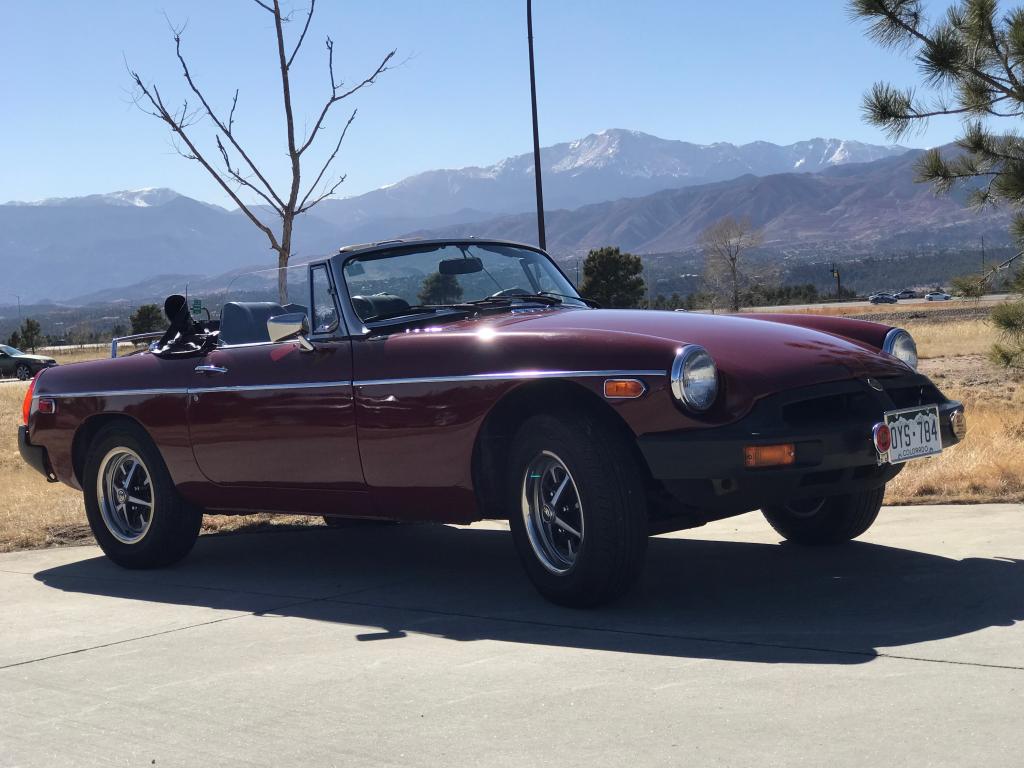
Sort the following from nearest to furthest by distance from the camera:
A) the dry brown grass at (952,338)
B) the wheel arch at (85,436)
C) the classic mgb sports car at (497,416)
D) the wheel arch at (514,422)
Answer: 1. the classic mgb sports car at (497,416)
2. the wheel arch at (514,422)
3. the wheel arch at (85,436)
4. the dry brown grass at (952,338)

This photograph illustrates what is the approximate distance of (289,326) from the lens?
588 cm

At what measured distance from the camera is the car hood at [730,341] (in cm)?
467

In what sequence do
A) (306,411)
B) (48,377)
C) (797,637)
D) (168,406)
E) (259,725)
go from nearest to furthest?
1. (259,725)
2. (797,637)
3. (306,411)
4. (168,406)
5. (48,377)

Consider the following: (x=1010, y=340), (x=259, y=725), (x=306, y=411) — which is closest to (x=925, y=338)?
(x=1010, y=340)

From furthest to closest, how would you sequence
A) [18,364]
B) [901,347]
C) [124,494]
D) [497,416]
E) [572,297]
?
[18,364]
[124,494]
[572,297]
[901,347]
[497,416]

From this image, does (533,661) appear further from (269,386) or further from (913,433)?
(269,386)

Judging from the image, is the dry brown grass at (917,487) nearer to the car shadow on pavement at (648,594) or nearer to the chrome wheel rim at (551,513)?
the car shadow on pavement at (648,594)

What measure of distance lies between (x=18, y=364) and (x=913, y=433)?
147 ft

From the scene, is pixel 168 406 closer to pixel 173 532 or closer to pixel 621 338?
pixel 173 532

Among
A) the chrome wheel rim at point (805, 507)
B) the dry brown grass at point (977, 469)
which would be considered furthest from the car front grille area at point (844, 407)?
the dry brown grass at point (977, 469)

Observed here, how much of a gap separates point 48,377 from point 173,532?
4.68 ft

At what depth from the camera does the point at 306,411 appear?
18.8ft

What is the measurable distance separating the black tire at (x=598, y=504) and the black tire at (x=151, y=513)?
2.56 metres

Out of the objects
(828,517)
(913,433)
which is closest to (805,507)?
(828,517)
